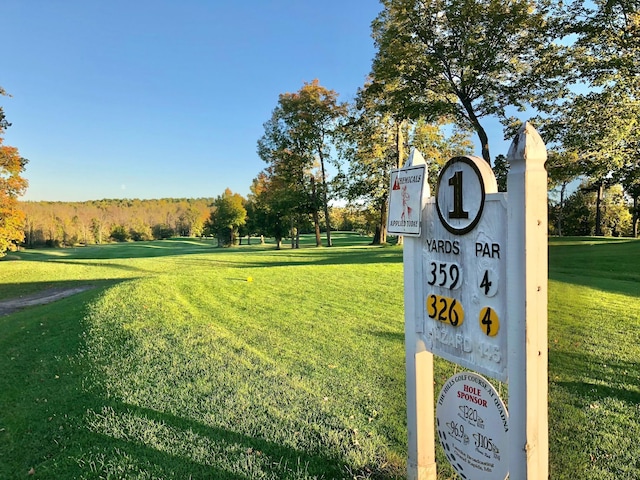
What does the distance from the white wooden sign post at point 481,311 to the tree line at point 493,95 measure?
3381 mm

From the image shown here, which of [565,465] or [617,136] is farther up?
[617,136]

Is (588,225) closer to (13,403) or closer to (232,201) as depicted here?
(232,201)

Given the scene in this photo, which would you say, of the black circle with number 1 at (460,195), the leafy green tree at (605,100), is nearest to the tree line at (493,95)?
the leafy green tree at (605,100)

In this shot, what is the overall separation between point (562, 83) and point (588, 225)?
62.2 feet

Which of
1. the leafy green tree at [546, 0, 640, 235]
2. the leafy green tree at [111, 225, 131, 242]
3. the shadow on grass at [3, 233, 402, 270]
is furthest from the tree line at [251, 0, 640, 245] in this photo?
the leafy green tree at [111, 225, 131, 242]

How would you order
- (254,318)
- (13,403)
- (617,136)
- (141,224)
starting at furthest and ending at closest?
(141,224) < (617,136) < (254,318) < (13,403)

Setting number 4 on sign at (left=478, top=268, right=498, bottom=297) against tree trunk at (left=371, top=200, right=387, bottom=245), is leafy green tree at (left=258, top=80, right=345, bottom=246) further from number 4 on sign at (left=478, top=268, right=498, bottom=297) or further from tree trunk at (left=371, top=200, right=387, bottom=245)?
number 4 on sign at (left=478, top=268, right=498, bottom=297)

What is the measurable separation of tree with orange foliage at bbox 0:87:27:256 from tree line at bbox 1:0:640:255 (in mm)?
302

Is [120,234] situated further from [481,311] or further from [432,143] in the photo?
[481,311]

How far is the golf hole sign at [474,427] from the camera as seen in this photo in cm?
190

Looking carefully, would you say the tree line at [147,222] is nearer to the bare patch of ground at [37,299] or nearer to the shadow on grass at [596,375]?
the bare patch of ground at [37,299]

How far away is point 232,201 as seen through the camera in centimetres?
3341

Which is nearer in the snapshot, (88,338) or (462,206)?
(462,206)

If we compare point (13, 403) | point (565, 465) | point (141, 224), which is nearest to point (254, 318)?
point (13, 403)
